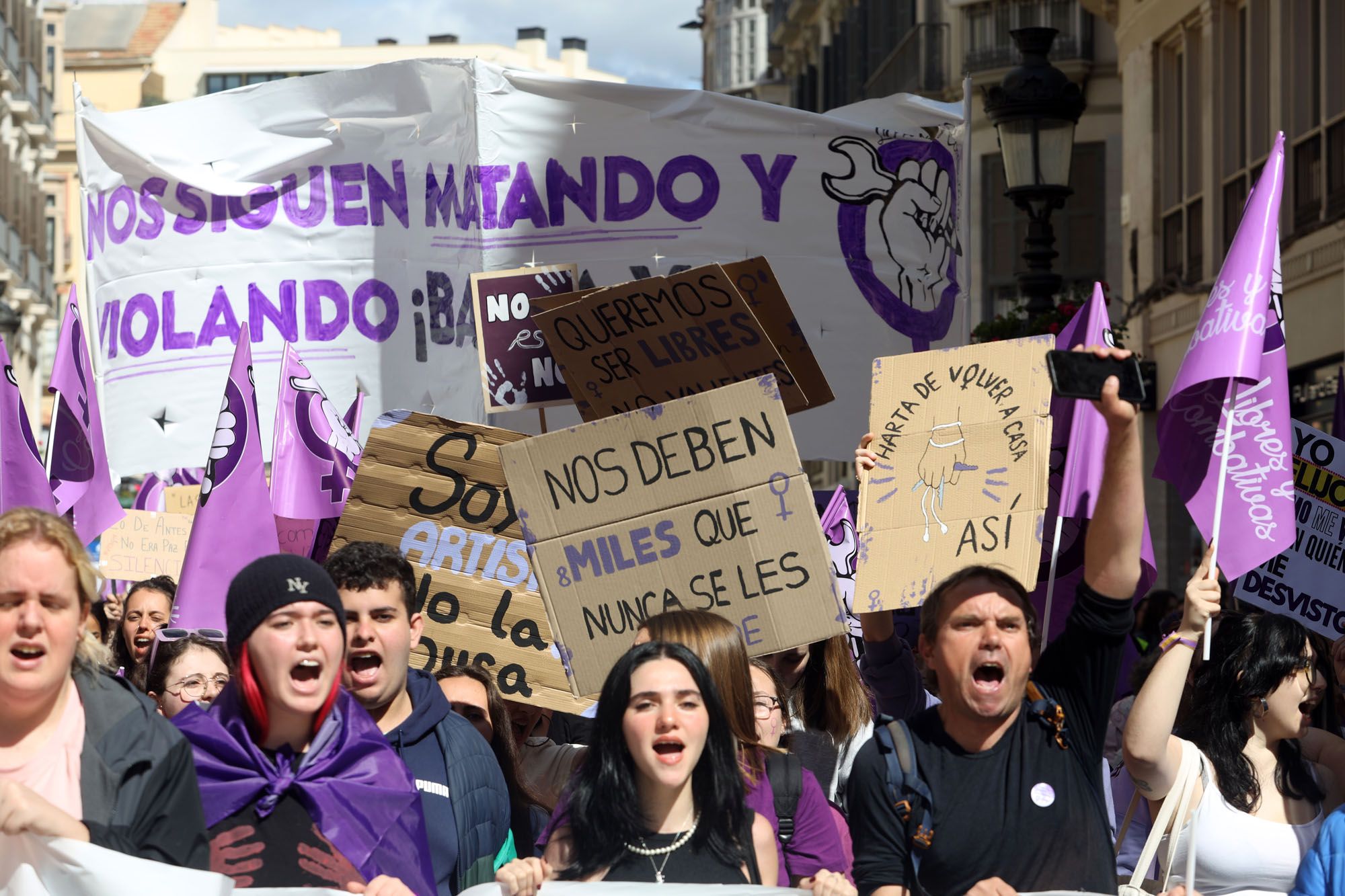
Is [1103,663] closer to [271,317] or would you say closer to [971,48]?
[271,317]

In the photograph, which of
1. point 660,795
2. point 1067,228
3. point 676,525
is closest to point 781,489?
point 676,525

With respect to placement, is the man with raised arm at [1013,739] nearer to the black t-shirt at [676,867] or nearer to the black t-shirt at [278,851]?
the black t-shirt at [676,867]

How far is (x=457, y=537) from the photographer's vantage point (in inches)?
231

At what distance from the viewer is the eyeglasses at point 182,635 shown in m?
6.06

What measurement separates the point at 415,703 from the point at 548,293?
2983 millimetres

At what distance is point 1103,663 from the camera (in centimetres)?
398

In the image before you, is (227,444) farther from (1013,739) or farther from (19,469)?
(1013,739)

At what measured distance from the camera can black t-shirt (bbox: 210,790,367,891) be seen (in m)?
3.76

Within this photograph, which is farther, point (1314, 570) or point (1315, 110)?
point (1315, 110)

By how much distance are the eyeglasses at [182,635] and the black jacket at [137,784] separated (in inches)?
98.6

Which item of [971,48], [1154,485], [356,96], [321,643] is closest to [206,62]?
[971,48]

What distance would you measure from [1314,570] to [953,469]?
2.18 meters

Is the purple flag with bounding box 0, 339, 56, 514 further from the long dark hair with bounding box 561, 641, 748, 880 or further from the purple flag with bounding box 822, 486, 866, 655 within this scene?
the long dark hair with bounding box 561, 641, 748, 880

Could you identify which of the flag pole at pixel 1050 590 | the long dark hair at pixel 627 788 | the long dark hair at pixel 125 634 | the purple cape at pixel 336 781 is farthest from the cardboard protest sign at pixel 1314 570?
the long dark hair at pixel 125 634
